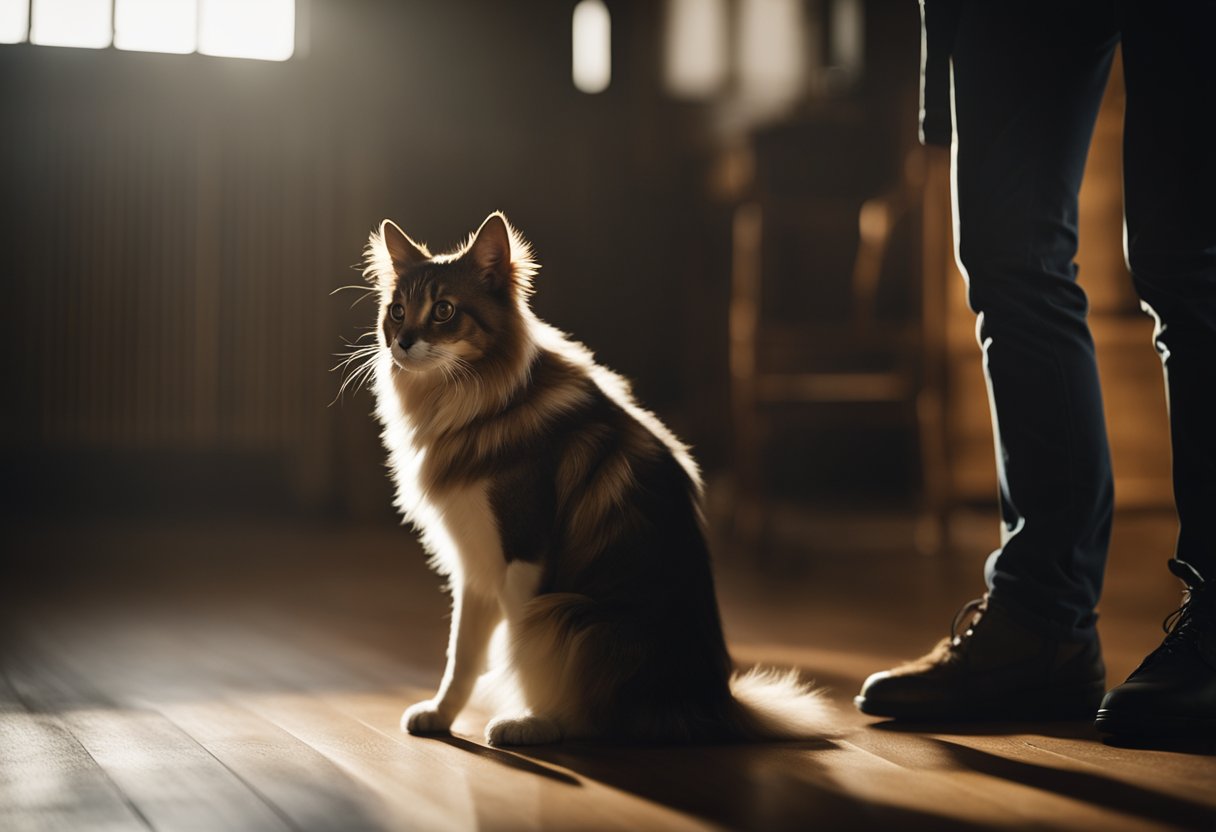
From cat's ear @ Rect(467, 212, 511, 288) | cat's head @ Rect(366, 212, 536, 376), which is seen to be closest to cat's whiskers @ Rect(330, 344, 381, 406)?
cat's head @ Rect(366, 212, 536, 376)

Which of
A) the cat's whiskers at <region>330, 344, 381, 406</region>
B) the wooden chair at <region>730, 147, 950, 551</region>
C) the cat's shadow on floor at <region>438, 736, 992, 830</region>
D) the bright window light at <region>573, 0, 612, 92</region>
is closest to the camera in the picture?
the cat's shadow on floor at <region>438, 736, 992, 830</region>

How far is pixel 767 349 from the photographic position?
144 inches

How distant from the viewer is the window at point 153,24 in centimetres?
436

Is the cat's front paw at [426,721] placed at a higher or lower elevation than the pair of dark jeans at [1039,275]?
lower

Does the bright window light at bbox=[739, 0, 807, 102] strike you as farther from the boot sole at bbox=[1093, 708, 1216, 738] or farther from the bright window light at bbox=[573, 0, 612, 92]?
the boot sole at bbox=[1093, 708, 1216, 738]

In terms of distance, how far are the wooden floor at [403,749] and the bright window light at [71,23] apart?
2.59 m

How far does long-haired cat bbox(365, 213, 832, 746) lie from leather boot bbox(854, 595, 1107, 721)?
0.37 feet

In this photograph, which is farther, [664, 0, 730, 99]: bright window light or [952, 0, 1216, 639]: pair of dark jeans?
[664, 0, 730, 99]: bright window light

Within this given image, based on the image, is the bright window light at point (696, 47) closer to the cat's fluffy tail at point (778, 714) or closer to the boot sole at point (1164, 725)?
the cat's fluffy tail at point (778, 714)

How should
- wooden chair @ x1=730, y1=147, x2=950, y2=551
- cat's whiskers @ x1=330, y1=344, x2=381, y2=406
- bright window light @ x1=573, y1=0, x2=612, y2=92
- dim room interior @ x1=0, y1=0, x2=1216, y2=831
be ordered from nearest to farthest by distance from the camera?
cat's whiskers @ x1=330, y1=344, x2=381, y2=406, dim room interior @ x1=0, y1=0, x2=1216, y2=831, wooden chair @ x1=730, y1=147, x2=950, y2=551, bright window light @ x1=573, y1=0, x2=612, y2=92

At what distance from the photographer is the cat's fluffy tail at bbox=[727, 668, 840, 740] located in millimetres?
1268

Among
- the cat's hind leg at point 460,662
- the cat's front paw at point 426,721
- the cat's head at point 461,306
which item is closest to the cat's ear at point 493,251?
the cat's head at point 461,306

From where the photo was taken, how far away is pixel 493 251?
4.77 ft

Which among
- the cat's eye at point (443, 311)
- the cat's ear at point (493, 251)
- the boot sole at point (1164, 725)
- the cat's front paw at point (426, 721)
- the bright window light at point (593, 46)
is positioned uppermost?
the bright window light at point (593, 46)
